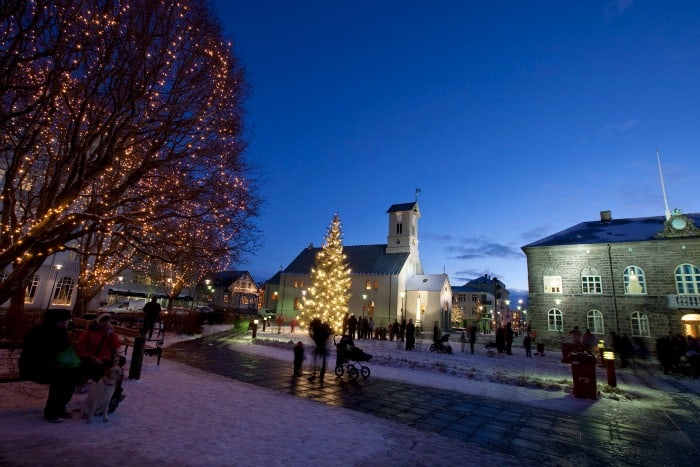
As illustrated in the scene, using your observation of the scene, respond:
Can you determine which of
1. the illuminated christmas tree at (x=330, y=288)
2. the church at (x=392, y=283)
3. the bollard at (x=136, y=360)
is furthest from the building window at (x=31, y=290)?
the church at (x=392, y=283)

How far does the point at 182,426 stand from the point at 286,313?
4379cm

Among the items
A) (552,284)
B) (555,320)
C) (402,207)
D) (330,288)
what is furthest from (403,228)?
(555,320)

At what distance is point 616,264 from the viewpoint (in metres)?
27.2

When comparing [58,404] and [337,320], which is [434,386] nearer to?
[58,404]

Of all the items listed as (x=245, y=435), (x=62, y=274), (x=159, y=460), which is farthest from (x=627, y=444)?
(x=62, y=274)

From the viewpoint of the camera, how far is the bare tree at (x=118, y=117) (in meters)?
7.37

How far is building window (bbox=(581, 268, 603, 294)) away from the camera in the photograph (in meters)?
27.7

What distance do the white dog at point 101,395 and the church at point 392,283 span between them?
3761 cm

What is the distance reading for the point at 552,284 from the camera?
96.1ft

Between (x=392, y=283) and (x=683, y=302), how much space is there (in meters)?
26.0

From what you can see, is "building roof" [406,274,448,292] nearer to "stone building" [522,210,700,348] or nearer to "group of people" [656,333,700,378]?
"stone building" [522,210,700,348]

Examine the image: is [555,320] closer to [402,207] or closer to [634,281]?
[634,281]

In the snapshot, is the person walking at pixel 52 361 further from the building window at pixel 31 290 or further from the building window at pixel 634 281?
the building window at pixel 634 281

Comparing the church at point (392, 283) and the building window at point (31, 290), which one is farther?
the church at point (392, 283)
